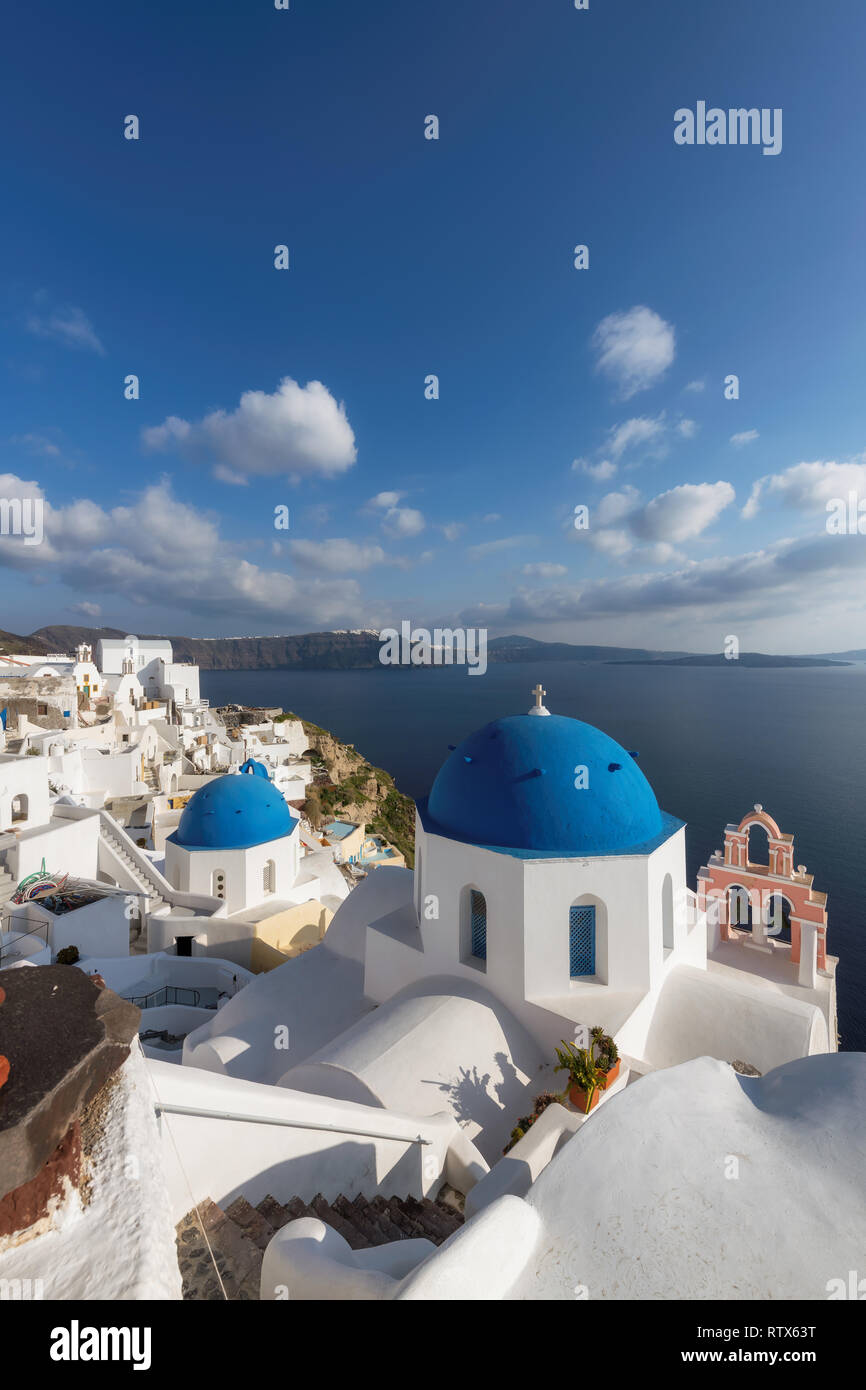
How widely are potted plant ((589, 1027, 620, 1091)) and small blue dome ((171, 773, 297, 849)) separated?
39.0ft

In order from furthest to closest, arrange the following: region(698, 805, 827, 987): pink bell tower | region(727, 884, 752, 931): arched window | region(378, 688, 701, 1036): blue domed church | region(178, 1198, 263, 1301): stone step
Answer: region(727, 884, 752, 931): arched window < region(698, 805, 827, 987): pink bell tower < region(378, 688, 701, 1036): blue domed church < region(178, 1198, 263, 1301): stone step

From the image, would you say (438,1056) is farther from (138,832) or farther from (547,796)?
(138,832)

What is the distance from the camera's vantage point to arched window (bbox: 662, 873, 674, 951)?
30.7 ft

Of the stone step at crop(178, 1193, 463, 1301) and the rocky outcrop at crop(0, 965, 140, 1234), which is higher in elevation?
the rocky outcrop at crop(0, 965, 140, 1234)

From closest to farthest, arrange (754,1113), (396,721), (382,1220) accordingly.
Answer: (754,1113) < (382,1220) < (396,721)

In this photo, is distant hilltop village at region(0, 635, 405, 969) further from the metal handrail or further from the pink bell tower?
the pink bell tower

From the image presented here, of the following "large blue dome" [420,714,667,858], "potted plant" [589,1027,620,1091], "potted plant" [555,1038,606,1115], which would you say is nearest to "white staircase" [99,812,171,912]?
"large blue dome" [420,714,667,858]

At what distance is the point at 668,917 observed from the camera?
9484 mm

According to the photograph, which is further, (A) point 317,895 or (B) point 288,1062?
(A) point 317,895
